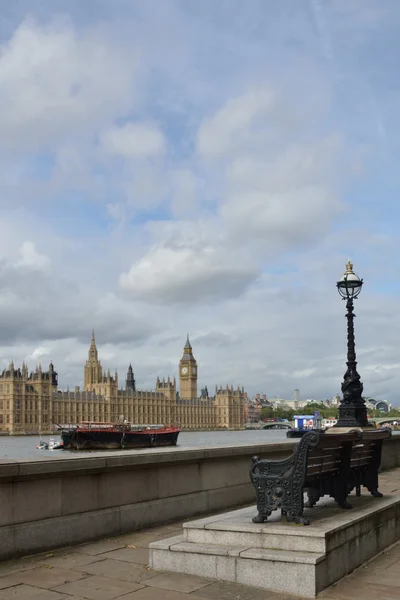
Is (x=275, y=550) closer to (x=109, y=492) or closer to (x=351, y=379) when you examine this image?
(x=109, y=492)

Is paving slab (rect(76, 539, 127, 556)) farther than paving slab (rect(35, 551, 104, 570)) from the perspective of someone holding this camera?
Yes

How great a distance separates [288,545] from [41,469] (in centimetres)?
274

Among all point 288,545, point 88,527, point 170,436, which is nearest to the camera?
point 288,545

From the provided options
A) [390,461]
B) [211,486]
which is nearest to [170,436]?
[390,461]

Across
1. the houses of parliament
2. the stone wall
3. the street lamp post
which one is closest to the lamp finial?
the street lamp post

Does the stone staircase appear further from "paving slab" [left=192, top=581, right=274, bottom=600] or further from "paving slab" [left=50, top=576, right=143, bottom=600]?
"paving slab" [left=50, top=576, right=143, bottom=600]

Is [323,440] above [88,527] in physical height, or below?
above

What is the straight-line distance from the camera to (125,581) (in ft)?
18.9

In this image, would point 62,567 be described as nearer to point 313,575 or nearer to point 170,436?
point 313,575

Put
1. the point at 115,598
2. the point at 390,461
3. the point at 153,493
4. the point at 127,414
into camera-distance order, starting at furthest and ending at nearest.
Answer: the point at 127,414, the point at 390,461, the point at 153,493, the point at 115,598

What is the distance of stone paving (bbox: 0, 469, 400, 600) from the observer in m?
5.32

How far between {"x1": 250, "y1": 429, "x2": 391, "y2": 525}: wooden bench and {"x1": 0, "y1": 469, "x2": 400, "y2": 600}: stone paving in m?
0.78

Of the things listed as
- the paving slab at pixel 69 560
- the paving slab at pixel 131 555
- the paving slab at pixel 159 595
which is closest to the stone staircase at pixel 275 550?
the paving slab at pixel 131 555

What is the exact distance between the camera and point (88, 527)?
24.5ft
